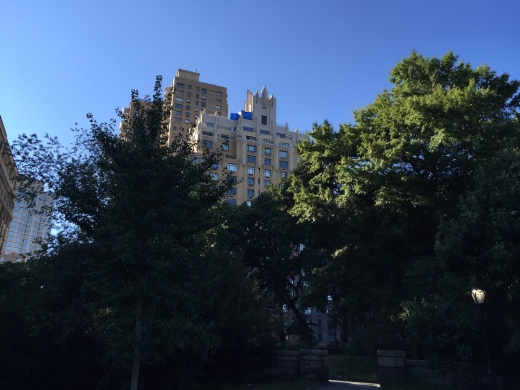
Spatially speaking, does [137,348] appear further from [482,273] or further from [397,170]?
[397,170]

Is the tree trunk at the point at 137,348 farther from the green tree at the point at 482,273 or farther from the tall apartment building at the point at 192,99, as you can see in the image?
the tall apartment building at the point at 192,99

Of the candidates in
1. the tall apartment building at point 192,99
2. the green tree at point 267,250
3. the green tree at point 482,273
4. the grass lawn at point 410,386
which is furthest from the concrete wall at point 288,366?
the tall apartment building at point 192,99

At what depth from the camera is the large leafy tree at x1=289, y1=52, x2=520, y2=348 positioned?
19656 mm

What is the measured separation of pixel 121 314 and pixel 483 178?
44.7 ft

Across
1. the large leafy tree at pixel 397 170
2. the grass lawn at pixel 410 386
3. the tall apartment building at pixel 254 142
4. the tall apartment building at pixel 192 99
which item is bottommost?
the grass lawn at pixel 410 386

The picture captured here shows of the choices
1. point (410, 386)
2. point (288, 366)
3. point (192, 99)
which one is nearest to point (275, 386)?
point (288, 366)

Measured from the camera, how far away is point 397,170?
66.1ft

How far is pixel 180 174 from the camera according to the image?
1244cm

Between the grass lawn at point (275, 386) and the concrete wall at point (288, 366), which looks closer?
the grass lawn at point (275, 386)

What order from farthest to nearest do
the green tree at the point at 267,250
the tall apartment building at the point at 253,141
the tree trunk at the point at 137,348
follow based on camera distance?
the tall apartment building at the point at 253,141, the green tree at the point at 267,250, the tree trunk at the point at 137,348

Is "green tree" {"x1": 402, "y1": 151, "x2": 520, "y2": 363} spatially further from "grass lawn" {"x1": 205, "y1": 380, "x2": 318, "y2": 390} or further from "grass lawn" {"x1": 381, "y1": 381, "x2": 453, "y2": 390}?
"grass lawn" {"x1": 205, "y1": 380, "x2": 318, "y2": 390}

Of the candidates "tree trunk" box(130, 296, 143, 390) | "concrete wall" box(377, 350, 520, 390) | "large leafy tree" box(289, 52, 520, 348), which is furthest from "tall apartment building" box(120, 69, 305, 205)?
"tree trunk" box(130, 296, 143, 390)

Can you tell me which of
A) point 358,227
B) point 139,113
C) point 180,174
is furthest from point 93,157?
point 358,227

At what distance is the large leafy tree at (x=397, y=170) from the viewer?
19656mm
